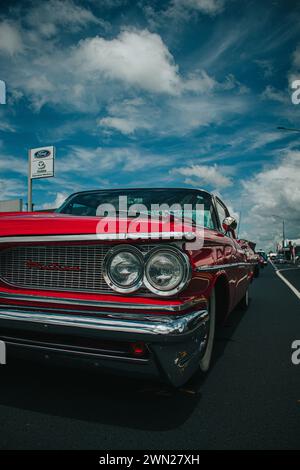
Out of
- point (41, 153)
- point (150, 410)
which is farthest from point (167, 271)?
point (41, 153)

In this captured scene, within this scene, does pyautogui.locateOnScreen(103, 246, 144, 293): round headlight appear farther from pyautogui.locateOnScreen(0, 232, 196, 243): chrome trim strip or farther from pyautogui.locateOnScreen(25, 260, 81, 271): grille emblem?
pyautogui.locateOnScreen(25, 260, 81, 271): grille emblem

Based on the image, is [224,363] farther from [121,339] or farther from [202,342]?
[121,339]

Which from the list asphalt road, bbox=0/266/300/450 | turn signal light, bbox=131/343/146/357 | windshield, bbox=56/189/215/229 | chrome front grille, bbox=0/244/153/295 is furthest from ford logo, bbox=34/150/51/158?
turn signal light, bbox=131/343/146/357

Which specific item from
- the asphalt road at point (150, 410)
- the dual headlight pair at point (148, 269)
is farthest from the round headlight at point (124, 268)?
the asphalt road at point (150, 410)

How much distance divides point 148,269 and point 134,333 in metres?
0.36

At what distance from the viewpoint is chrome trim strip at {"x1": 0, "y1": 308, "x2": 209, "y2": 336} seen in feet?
6.04

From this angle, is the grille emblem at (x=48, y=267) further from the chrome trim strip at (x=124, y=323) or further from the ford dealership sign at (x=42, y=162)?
the ford dealership sign at (x=42, y=162)

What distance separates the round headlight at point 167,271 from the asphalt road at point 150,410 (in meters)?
0.68

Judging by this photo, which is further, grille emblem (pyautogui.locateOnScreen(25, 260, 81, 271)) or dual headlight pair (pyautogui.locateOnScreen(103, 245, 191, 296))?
grille emblem (pyautogui.locateOnScreen(25, 260, 81, 271))

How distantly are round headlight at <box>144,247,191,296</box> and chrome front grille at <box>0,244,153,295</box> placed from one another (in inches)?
2.6

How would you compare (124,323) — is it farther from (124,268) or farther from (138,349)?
(124,268)

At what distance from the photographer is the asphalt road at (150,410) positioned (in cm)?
183

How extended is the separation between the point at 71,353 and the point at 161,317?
20.7 inches
